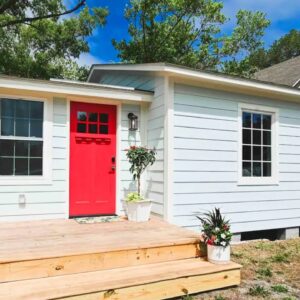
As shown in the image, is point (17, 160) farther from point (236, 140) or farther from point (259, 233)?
point (259, 233)

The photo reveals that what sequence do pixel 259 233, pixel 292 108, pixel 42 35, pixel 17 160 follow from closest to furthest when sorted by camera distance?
pixel 17 160 < pixel 292 108 < pixel 259 233 < pixel 42 35

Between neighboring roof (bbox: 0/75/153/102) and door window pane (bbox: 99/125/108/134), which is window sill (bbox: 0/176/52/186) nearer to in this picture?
door window pane (bbox: 99/125/108/134)

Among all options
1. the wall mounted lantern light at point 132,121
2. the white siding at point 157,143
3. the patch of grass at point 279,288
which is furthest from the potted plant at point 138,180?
the patch of grass at point 279,288

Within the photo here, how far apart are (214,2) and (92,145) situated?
16.3m

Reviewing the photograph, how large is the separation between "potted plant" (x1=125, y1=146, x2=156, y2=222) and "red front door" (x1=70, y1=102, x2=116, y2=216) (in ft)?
1.45

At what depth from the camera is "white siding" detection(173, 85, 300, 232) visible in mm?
5488

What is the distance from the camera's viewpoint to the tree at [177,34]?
17.8m

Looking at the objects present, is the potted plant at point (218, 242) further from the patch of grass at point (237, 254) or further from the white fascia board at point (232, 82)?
the white fascia board at point (232, 82)

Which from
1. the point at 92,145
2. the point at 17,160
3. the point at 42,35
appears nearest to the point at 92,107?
the point at 92,145

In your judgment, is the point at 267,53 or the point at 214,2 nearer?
the point at 214,2

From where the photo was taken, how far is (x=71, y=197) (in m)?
5.50

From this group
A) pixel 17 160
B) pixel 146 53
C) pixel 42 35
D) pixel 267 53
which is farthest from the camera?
pixel 267 53

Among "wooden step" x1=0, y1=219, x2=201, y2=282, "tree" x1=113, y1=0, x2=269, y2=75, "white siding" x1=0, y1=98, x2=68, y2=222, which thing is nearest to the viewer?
"wooden step" x1=0, y1=219, x2=201, y2=282

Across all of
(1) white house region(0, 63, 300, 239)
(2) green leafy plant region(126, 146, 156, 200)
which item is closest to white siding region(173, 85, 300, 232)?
(1) white house region(0, 63, 300, 239)
